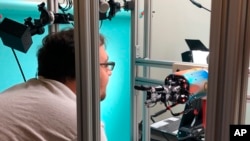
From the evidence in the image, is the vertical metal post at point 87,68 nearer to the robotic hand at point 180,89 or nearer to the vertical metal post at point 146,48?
the robotic hand at point 180,89

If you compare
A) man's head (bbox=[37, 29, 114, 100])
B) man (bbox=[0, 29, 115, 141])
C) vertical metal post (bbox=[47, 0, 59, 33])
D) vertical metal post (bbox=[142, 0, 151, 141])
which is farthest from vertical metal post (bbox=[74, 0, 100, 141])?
vertical metal post (bbox=[142, 0, 151, 141])

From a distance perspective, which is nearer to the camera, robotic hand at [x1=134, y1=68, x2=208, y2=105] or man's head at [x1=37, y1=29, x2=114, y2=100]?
robotic hand at [x1=134, y1=68, x2=208, y2=105]

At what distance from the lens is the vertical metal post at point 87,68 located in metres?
1.05

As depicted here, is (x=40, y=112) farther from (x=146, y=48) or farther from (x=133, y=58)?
(x=146, y=48)

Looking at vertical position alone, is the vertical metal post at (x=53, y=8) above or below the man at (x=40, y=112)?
above

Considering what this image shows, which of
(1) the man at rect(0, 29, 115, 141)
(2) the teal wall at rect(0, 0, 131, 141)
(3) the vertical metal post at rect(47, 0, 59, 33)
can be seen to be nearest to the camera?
(1) the man at rect(0, 29, 115, 141)

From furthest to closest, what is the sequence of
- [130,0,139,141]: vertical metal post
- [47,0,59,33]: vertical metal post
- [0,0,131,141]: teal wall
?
[0,0,131,141]: teal wall, [130,0,139,141]: vertical metal post, [47,0,59,33]: vertical metal post

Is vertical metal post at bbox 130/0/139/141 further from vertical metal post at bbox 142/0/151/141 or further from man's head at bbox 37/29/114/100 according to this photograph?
man's head at bbox 37/29/114/100

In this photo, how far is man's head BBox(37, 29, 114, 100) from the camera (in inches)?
57.2

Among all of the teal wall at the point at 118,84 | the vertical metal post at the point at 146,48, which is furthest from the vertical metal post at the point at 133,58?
the teal wall at the point at 118,84

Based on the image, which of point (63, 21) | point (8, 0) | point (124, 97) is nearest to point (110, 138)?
point (124, 97)

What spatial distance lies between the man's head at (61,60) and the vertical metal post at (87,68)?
0.34m

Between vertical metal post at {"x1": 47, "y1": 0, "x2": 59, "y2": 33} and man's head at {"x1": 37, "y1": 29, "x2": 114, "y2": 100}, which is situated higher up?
vertical metal post at {"x1": 47, "y1": 0, "x2": 59, "y2": 33}

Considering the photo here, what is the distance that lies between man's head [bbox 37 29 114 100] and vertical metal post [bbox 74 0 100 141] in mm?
337
